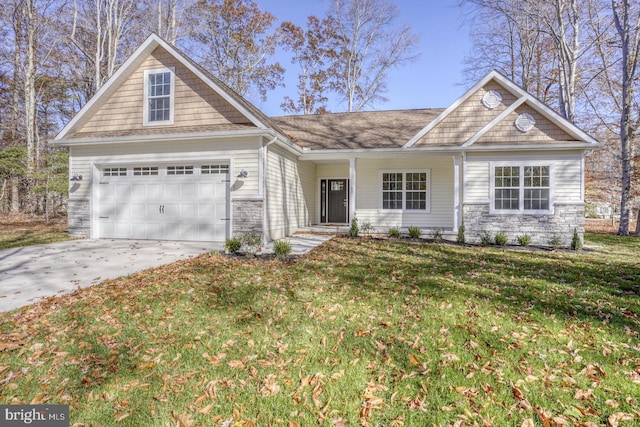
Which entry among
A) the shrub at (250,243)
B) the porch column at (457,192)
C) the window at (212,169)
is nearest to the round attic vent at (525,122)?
the porch column at (457,192)

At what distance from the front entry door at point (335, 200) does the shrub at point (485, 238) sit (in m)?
5.51

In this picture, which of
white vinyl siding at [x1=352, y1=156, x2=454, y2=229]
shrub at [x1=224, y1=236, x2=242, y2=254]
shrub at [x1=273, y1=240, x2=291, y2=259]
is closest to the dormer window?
shrub at [x1=224, y1=236, x2=242, y2=254]

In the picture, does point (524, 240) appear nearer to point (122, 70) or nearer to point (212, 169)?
point (212, 169)

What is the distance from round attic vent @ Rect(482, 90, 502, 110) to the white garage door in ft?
27.7

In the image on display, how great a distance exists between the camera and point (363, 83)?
2422 cm

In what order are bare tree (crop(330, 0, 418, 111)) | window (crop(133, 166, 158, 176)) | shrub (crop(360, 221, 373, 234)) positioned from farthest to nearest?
bare tree (crop(330, 0, 418, 111)) → shrub (crop(360, 221, 373, 234)) → window (crop(133, 166, 158, 176))

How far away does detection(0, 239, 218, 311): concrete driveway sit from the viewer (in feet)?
16.7

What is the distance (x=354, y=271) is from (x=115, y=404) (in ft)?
13.8

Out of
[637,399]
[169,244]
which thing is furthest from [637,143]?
[169,244]

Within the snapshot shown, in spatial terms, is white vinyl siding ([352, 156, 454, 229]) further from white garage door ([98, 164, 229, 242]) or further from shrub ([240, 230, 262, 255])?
shrub ([240, 230, 262, 255])

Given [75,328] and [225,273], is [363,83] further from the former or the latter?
[75,328]

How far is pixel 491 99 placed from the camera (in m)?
10.7

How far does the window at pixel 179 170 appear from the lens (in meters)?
10.2

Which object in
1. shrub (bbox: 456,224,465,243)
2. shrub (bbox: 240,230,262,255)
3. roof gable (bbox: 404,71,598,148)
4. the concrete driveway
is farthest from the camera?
shrub (bbox: 456,224,465,243)
